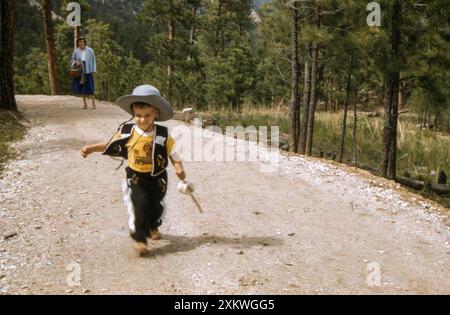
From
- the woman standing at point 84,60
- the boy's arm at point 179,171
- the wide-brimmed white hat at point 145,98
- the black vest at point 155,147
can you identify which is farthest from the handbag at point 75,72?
the boy's arm at point 179,171

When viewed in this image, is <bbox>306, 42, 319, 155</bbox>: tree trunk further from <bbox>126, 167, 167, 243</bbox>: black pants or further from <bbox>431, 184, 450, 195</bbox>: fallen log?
<bbox>126, 167, 167, 243</bbox>: black pants

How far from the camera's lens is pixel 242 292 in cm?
381

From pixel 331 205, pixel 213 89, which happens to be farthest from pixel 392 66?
pixel 213 89

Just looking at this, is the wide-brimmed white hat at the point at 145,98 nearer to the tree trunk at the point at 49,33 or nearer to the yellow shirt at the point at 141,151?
the yellow shirt at the point at 141,151

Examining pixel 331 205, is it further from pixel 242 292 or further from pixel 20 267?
pixel 20 267

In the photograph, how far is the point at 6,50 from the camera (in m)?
12.0

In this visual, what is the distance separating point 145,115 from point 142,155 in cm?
38

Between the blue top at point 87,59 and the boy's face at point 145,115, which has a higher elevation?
the blue top at point 87,59

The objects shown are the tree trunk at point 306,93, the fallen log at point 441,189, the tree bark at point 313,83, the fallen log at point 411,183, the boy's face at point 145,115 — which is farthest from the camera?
the fallen log at point 411,183

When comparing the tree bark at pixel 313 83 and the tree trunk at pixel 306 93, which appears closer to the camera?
the tree bark at pixel 313 83

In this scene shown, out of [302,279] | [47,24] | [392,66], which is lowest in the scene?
[302,279]

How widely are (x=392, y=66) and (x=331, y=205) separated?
6133 mm

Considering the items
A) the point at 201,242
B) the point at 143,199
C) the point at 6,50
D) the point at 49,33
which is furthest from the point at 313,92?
the point at 49,33

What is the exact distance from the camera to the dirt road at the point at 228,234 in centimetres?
400
